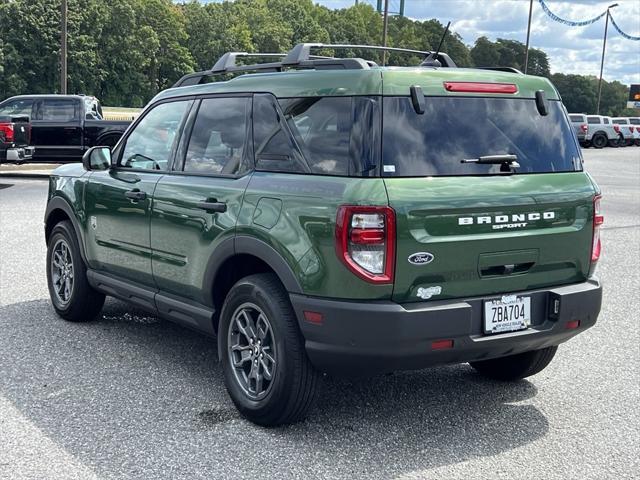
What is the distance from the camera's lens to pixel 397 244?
3.60 m

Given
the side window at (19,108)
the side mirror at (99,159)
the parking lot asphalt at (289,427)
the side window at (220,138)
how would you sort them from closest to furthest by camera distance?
the parking lot asphalt at (289,427), the side window at (220,138), the side mirror at (99,159), the side window at (19,108)

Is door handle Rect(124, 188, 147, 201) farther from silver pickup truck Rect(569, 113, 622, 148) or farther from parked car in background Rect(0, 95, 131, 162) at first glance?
silver pickup truck Rect(569, 113, 622, 148)

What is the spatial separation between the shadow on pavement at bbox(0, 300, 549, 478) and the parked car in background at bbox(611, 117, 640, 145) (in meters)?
50.0

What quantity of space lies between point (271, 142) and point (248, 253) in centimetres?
60

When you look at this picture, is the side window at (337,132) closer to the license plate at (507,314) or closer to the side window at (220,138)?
the side window at (220,138)

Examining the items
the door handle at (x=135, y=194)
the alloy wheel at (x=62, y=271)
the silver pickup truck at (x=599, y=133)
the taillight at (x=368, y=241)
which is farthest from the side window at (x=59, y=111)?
the silver pickup truck at (x=599, y=133)

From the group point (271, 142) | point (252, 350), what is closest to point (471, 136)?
point (271, 142)

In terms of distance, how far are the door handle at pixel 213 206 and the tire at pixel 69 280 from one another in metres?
1.86

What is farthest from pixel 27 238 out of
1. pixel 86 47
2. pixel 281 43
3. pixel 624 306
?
pixel 281 43

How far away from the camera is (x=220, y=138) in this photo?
4652 millimetres

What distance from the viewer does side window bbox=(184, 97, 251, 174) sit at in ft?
14.7

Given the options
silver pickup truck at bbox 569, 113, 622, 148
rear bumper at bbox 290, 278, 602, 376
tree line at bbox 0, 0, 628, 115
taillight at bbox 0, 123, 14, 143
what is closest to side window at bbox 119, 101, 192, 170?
rear bumper at bbox 290, 278, 602, 376

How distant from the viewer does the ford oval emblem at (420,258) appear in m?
3.64

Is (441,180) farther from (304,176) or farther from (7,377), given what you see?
(7,377)
